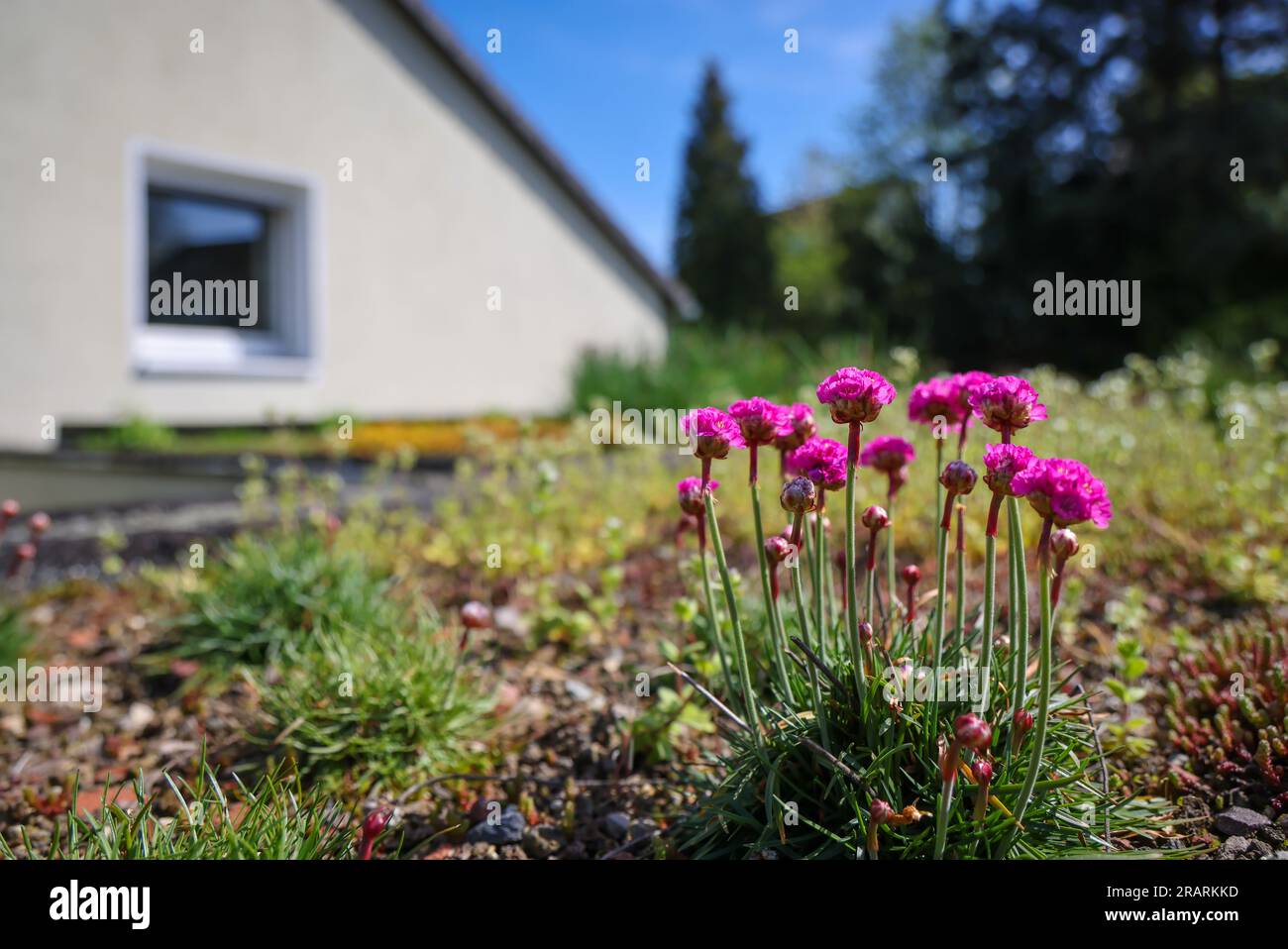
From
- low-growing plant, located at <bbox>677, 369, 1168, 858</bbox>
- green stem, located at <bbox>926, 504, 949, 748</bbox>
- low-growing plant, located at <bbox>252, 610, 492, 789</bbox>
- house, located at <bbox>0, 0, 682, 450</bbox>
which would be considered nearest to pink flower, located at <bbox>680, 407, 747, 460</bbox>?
low-growing plant, located at <bbox>677, 369, 1168, 858</bbox>

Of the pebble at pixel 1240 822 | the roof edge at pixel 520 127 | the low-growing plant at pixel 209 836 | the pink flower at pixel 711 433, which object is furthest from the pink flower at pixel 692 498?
the roof edge at pixel 520 127

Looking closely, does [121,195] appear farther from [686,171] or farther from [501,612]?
[686,171]

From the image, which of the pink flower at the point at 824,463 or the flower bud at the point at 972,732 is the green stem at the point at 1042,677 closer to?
the flower bud at the point at 972,732

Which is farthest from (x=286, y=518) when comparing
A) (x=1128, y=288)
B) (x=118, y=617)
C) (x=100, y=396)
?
(x=1128, y=288)

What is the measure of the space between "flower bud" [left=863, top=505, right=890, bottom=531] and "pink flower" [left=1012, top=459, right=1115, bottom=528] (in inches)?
11.9

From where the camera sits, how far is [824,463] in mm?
1394

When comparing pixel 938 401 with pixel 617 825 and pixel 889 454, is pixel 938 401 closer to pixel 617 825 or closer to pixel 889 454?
pixel 889 454

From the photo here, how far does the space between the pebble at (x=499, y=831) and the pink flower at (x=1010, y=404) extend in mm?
1231

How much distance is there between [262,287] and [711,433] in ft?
26.6

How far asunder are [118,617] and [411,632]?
66.1 inches

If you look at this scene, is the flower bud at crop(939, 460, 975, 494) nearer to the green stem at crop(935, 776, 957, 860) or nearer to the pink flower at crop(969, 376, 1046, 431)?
the pink flower at crop(969, 376, 1046, 431)

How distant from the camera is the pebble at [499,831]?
178 centimetres
